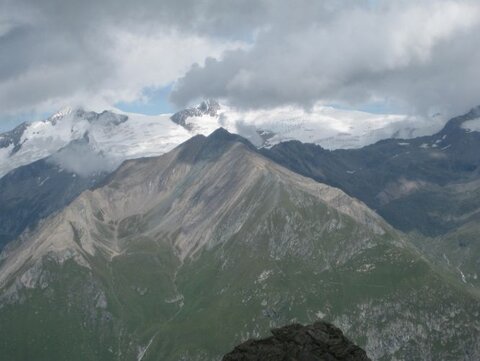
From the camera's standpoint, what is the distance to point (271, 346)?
13425 cm

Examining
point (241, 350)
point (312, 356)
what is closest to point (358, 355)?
point (312, 356)

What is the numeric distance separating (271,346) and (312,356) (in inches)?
298

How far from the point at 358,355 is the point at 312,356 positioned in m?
7.75

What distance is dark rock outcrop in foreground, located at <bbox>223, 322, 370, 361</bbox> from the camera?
131 m

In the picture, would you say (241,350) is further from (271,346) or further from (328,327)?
(328,327)

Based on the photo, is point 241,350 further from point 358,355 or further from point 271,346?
point 358,355

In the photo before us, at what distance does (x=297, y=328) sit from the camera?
139m

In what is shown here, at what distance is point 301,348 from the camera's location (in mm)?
132625

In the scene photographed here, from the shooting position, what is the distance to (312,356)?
131 metres

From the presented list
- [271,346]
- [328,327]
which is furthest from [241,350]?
[328,327]

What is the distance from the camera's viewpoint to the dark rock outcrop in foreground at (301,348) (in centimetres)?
13138

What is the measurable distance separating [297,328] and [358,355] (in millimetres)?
12976

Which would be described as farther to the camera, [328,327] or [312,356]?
[328,327]

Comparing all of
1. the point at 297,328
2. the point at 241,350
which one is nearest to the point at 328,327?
the point at 297,328
